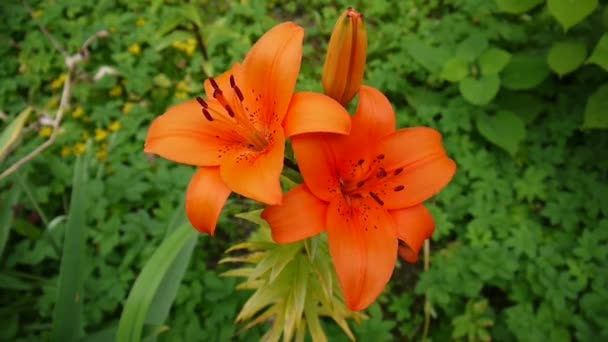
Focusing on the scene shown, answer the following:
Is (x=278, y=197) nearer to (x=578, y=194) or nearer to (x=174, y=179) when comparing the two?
(x=174, y=179)

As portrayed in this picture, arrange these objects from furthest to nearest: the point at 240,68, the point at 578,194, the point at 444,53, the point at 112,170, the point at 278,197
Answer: the point at 444,53, the point at 112,170, the point at 578,194, the point at 240,68, the point at 278,197

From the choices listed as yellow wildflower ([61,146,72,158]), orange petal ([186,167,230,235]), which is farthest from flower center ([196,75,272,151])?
yellow wildflower ([61,146,72,158])

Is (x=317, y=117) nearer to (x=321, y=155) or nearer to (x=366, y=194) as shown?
(x=321, y=155)

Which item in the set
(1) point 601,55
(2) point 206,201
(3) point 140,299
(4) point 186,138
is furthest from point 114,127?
(1) point 601,55

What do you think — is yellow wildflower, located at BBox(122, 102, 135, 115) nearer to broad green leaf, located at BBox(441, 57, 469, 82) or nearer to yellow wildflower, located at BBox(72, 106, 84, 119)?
yellow wildflower, located at BBox(72, 106, 84, 119)

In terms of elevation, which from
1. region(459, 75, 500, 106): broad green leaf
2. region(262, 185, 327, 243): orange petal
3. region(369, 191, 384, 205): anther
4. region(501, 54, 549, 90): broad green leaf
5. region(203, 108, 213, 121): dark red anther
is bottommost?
region(501, 54, 549, 90): broad green leaf

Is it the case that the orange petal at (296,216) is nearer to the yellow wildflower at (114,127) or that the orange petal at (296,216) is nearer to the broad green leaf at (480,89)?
the broad green leaf at (480,89)

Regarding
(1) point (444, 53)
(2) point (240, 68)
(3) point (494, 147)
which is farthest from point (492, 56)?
(2) point (240, 68)

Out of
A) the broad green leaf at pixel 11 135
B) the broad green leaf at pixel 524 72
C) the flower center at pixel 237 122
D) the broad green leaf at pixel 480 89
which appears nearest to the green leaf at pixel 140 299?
the flower center at pixel 237 122
